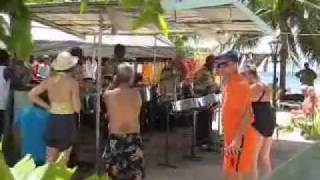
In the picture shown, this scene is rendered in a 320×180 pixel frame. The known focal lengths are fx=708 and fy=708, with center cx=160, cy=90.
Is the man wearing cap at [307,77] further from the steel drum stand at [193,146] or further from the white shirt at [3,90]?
the white shirt at [3,90]

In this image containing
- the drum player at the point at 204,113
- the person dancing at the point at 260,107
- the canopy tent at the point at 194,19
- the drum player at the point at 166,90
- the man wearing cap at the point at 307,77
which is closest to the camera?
the person dancing at the point at 260,107

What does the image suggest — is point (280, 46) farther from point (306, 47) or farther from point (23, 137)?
point (23, 137)

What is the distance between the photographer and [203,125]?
11.6m

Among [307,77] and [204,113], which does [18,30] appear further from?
[307,77]

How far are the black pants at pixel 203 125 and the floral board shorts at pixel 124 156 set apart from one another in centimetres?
513

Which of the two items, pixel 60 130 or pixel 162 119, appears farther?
pixel 162 119

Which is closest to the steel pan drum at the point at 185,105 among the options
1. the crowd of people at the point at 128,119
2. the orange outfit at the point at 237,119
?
the crowd of people at the point at 128,119

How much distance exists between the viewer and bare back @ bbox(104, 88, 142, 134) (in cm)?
623

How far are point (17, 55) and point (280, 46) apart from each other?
21463mm

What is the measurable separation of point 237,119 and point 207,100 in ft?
16.4

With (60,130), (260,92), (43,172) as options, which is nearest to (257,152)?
(260,92)

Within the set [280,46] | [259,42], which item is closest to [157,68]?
[280,46]

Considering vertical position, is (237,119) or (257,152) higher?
(237,119)

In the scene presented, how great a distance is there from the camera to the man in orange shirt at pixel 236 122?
5.80m
